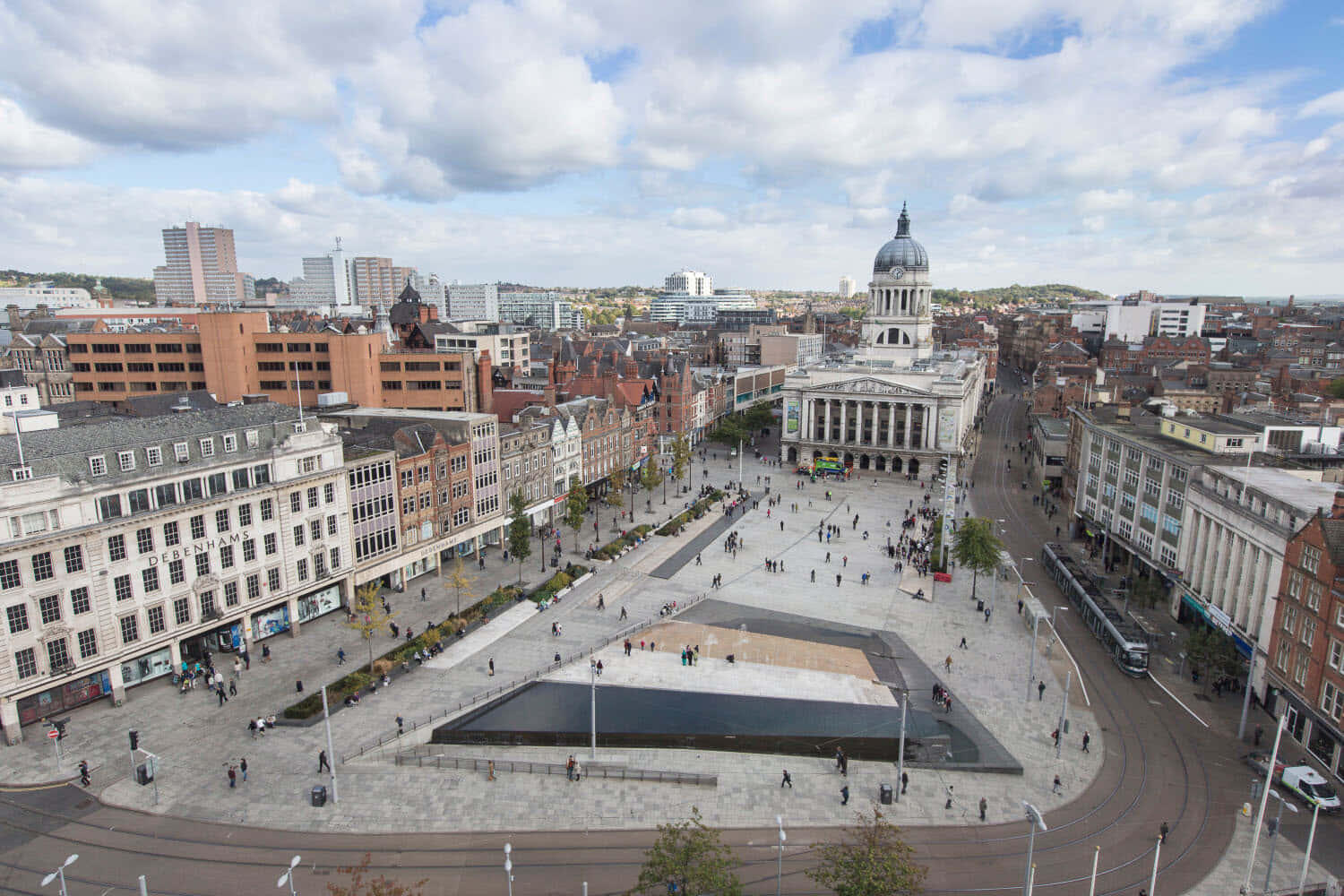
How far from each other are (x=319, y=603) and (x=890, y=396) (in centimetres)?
8651

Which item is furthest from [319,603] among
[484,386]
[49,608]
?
[484,386]

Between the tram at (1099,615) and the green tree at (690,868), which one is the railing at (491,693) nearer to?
the green tree at (690,868)

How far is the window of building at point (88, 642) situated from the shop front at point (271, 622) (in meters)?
9.89

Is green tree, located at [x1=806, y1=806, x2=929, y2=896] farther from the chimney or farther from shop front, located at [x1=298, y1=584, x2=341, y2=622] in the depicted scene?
the chimney

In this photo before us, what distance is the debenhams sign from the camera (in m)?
44.2

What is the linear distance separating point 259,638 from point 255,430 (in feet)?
47.2

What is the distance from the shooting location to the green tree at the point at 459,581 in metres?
55.5

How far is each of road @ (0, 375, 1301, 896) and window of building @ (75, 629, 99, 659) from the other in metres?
8.01

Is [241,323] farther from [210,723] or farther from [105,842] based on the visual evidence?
[105,842]

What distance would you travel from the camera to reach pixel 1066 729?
42969mm

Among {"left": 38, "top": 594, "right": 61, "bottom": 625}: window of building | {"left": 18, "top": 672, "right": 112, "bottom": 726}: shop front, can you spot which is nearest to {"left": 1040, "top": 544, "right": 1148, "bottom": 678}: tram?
{"left": 18, "top": 672, "right": 112, "bottom": 726}: shop front

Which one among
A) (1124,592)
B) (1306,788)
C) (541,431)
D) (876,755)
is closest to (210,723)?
(876,755)

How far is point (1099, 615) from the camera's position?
179ft

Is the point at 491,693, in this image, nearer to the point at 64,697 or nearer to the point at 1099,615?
the point at 64,697
